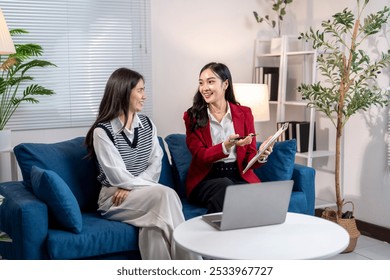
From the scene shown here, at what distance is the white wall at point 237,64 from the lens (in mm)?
3949

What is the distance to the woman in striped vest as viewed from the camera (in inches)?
107

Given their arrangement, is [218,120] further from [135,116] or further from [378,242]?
[378,242]

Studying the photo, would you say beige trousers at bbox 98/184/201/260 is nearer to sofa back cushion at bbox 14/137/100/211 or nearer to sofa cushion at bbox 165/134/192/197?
sofa back cushion at bbox 14/137/100/211

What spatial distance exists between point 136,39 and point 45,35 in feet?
2.29

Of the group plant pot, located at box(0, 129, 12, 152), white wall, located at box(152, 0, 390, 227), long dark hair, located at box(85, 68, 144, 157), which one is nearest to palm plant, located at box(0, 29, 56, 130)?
plant pot, located at box(0, 129, 12, 152)

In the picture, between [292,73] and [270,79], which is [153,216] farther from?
[292,73]

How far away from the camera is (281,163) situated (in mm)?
3373

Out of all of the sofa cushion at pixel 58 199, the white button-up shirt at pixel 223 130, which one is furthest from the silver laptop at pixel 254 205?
the white button-up shirt at pixel 223 130

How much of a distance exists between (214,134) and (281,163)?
468mm

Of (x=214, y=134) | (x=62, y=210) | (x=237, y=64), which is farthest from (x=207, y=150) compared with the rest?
(x=237, y=64)

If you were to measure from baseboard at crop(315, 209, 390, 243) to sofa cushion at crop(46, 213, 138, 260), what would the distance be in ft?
6.45

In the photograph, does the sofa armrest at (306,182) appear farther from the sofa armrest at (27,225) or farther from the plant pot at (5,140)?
the plant pot at (5,140)

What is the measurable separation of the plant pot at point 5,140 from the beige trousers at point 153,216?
0.97 m
